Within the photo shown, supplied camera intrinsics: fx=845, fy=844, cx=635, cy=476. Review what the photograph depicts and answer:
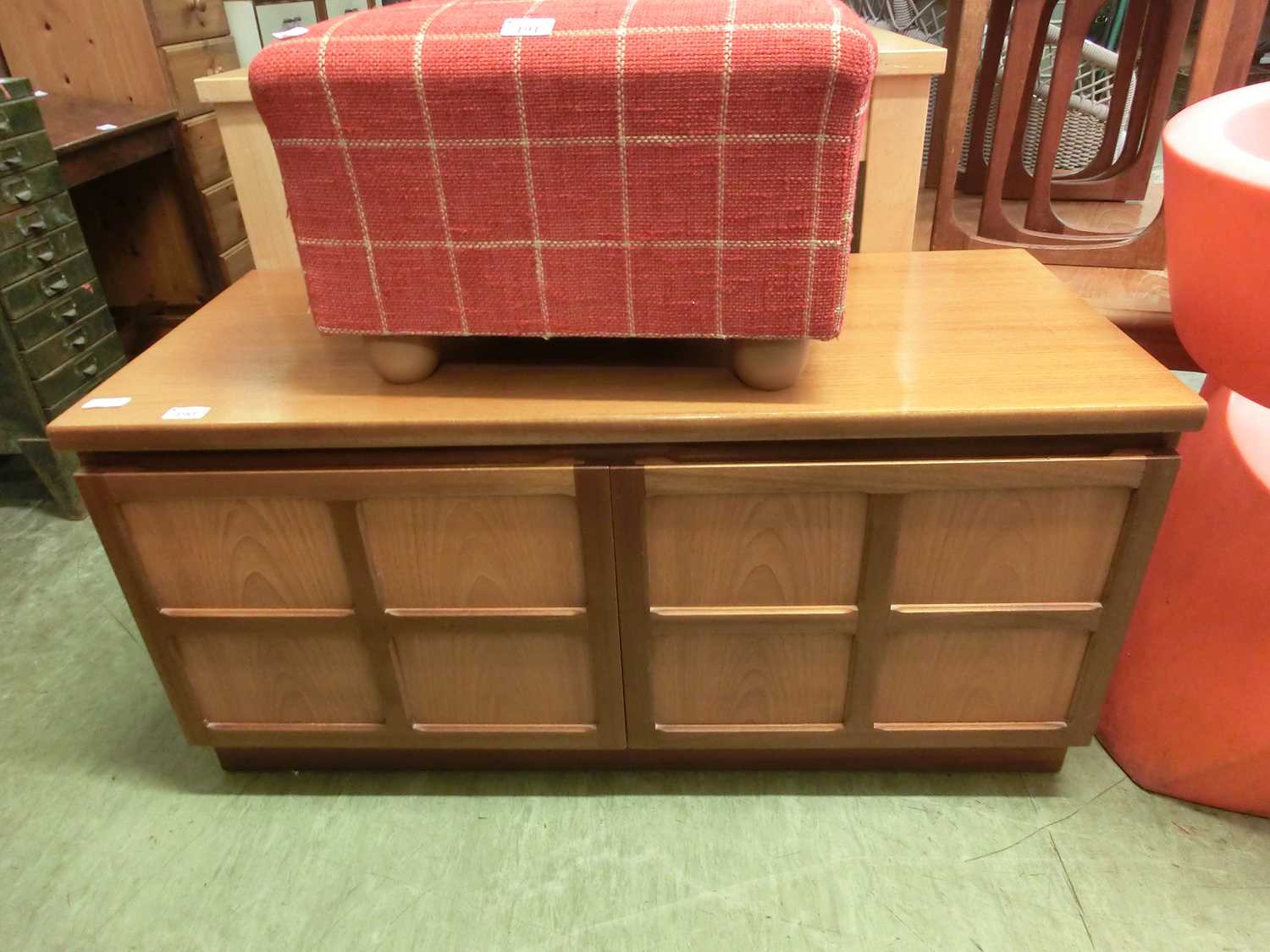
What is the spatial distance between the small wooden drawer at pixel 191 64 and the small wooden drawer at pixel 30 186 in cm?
46

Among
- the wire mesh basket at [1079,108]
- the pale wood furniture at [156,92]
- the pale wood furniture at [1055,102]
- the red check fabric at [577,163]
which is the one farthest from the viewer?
the wire mesh basket at [1079,108]

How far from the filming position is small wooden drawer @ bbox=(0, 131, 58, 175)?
4.62ft

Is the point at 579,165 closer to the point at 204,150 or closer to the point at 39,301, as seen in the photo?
the point at 39,301

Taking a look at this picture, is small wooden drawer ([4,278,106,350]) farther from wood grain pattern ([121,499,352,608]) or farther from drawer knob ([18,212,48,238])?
wood grain pattern ([121,499,352,608])

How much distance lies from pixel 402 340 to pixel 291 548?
0.81 ft

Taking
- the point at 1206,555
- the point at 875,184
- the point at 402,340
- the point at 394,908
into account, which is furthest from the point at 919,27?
the point at 394,908

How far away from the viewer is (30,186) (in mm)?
1462

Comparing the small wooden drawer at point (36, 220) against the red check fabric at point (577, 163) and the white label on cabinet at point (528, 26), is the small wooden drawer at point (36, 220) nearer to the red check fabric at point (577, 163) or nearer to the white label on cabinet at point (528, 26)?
the red check fabric at point (577, 163)

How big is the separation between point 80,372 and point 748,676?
1.42m

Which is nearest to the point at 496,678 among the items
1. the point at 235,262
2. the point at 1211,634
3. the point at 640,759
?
the point at 640,759

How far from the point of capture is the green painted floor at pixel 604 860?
89 cm

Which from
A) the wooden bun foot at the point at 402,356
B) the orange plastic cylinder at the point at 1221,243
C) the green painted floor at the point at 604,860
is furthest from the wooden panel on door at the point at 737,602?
the orange plastic cylinder at the point at 1221,243

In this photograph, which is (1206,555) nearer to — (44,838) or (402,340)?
(402,340)

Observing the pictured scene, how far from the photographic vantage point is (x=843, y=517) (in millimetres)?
822
